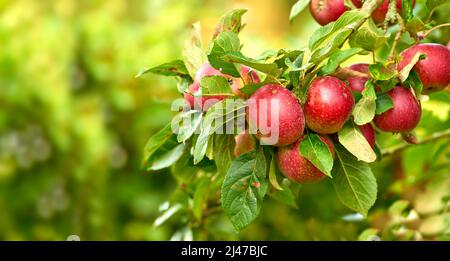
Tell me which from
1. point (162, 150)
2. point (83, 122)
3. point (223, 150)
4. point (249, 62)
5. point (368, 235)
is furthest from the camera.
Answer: point (83, 122)

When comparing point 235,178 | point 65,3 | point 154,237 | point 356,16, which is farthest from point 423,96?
point 65,3

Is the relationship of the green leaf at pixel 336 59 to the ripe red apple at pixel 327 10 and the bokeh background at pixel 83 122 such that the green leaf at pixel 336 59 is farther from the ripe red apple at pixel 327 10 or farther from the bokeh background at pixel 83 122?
the bokeh background at pixel 83 122

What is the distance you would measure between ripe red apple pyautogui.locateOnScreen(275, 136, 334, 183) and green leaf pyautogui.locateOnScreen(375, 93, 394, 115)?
7 cm

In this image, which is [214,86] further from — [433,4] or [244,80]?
[433,4]

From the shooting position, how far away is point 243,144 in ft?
3.08

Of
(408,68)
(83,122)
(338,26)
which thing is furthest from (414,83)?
(83,122)

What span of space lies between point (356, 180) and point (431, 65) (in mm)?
178

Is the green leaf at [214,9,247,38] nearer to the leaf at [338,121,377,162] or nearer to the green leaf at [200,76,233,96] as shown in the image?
the green leaf at [200,76,233,96]

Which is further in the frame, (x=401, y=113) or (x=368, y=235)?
(x=368, y=235)

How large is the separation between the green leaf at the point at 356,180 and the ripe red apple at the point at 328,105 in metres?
0.06

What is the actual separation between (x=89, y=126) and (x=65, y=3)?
2.33 ft

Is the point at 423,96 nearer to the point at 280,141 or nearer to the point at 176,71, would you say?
the point at 280,141

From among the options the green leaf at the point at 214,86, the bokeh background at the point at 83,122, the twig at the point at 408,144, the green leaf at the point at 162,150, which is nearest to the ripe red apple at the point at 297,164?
the green leaf at the point at 214,86

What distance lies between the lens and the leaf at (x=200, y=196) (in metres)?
1.16
